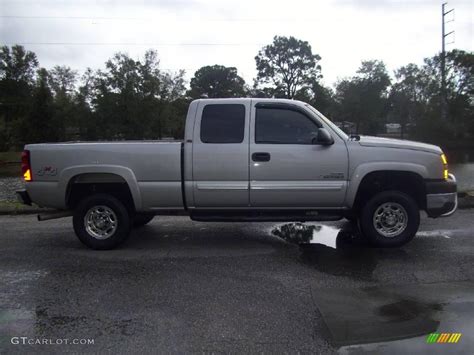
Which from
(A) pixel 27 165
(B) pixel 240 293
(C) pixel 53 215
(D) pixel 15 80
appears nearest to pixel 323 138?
(B) pixel 240 293

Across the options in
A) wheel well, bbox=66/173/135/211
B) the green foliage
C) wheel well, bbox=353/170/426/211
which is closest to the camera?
wheel well, bbox=353/170/426/211

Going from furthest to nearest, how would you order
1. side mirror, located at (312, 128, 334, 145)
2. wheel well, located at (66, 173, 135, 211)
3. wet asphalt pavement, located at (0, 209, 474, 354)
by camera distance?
wheel well, located at (66, 173, 135, 211) < side mirror, located at (312, 128, 334, 145) < wet asphalt pavement, located at (0, 209, 474, 354)

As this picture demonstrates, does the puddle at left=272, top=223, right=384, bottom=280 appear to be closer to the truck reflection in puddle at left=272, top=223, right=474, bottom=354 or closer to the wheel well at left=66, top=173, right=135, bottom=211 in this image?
the truck reflection in puddle at left=272, top=223, right=474, bottom=354

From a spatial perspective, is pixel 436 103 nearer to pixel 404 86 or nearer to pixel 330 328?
pixel 404 86

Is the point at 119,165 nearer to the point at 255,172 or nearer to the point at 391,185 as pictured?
the point at 255,172

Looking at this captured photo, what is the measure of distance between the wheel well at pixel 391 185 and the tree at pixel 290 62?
82257 millimetres

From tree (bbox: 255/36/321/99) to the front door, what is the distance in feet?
270

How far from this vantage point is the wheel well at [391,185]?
6301 millimetres

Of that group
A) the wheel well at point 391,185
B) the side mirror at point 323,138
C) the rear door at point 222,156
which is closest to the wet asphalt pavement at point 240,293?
the wheel well at point 391,185

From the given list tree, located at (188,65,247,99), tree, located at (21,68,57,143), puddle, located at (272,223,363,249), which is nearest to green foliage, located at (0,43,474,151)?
tree, located at (21,68,57,143)

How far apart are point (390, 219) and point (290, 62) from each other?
278ft

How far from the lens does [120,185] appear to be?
21.7 feet

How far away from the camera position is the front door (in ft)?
20.3

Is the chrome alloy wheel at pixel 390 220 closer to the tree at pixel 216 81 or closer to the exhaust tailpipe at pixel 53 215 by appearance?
the exhaust tailpipe at pixel 53 215
